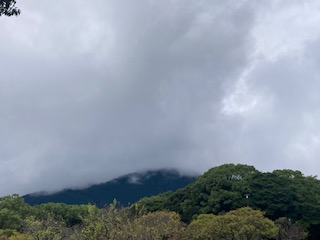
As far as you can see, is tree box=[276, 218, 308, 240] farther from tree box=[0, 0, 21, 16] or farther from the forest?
tree box=[0, 0, 21, 16]

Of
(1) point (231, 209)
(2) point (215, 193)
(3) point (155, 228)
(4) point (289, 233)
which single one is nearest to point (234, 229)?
(4) point (289, 233)

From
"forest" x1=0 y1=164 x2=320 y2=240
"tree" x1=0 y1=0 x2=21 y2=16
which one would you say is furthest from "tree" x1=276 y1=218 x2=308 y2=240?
"tree" x1=0 y1=0 x2=21 y2=16

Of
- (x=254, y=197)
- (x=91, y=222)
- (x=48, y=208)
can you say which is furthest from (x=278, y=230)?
(x=48, y=208)

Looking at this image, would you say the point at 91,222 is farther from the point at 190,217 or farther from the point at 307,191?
the point at 307,191

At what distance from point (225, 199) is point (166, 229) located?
28674mm

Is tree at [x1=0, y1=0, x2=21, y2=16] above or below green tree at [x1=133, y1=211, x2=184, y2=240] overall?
above

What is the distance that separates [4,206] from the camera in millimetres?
82062

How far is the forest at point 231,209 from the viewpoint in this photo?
53.8m

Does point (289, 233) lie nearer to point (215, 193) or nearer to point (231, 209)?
point (231, 209)

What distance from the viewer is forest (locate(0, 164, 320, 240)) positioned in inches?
2116

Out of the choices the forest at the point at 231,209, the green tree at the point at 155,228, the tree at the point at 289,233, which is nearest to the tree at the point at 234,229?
the forest at the point at 231,209

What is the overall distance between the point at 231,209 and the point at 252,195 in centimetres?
383

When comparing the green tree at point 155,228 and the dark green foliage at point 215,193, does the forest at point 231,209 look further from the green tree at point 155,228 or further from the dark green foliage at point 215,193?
the green tree at point 155,228

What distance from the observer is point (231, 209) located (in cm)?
7338
